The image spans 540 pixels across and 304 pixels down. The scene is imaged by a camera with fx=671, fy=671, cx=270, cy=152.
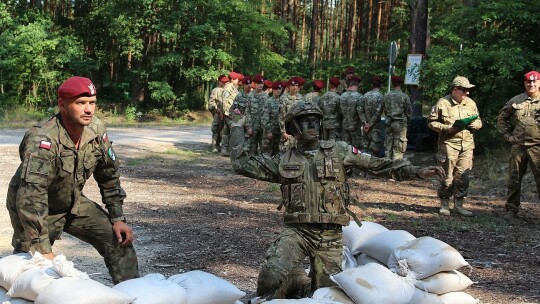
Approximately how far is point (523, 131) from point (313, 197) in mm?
4888

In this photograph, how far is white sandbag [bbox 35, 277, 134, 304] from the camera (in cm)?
351

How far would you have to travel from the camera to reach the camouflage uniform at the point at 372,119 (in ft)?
41.2

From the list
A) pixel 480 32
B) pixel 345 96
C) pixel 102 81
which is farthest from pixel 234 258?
pixel 102 81

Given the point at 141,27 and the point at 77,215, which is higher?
the point at 141,27

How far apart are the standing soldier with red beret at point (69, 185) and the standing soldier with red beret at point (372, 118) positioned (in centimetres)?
845

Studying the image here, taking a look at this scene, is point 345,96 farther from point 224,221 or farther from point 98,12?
point 98,12

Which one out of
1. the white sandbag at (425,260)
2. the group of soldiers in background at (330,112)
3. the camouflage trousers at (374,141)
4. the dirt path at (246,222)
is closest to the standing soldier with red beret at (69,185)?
the dirt path at (246,222)

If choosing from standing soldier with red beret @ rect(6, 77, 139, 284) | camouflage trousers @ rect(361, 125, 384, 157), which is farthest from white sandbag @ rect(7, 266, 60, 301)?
camouflage trousers @ rect(361, 125, 384, 157)

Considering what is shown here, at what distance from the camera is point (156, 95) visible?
27.3 m

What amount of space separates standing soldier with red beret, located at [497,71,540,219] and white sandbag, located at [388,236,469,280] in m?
4.57

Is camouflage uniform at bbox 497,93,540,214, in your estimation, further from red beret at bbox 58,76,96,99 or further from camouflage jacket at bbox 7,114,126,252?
red beret at bbox 58,76,96,99

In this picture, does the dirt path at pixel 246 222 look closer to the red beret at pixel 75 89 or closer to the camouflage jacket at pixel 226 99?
the camouflage jacket at pixel 226 99

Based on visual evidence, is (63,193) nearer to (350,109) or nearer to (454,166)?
(454,166)

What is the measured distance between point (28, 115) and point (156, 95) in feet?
16.5
